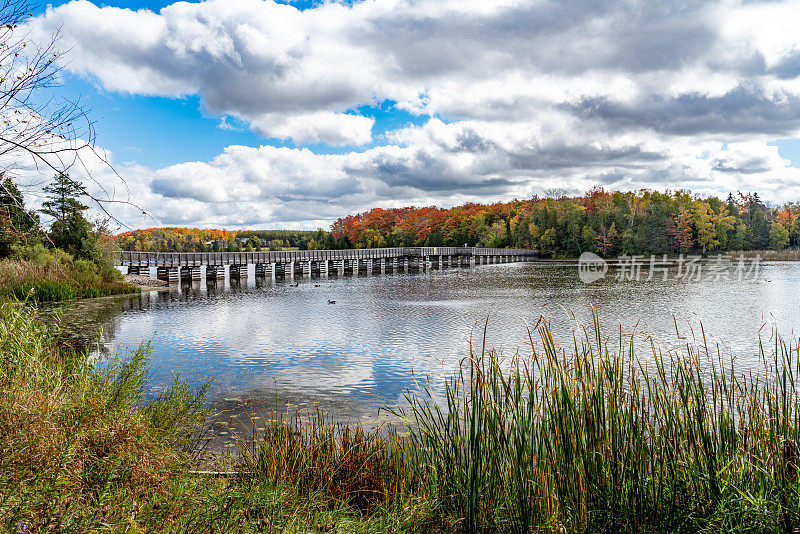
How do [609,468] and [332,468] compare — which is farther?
[332,468]

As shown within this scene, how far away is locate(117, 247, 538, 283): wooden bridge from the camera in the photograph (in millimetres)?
41531

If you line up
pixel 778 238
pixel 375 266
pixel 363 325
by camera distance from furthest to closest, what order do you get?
1. pixel 778 238
2. pixel 375 266
3. pixel 363 325

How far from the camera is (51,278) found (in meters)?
24.3

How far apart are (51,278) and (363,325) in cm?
1633

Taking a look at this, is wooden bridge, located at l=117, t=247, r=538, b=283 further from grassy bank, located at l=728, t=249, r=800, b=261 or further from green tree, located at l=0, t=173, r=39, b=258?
green tree, located at l=0, t=173, r=39, b=258

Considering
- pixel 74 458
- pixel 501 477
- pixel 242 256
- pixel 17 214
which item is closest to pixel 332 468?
pixel 501 477

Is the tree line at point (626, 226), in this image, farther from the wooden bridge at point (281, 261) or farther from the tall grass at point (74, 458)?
the tall grass at point (74, 458)

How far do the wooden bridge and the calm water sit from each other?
32.8 ft

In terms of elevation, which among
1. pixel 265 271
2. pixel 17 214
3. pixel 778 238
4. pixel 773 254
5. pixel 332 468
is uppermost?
pixel 778 238

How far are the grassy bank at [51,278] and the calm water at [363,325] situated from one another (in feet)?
5.11

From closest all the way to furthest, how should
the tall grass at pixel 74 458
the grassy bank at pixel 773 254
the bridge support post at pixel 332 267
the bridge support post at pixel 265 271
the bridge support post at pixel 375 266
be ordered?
the tall grass at pixel 74 458
the bridge support post at pixel 265 271
the bridge support post at pixel 332 267
the bridge support post at pixel 375 266
the grassy bank at pixel 773 254

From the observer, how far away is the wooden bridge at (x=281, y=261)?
136 ft

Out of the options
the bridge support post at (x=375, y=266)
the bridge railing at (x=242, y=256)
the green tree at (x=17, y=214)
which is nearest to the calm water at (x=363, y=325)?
the green tree at (x=17, y=214)

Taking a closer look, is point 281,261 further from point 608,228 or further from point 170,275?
point 608,228
